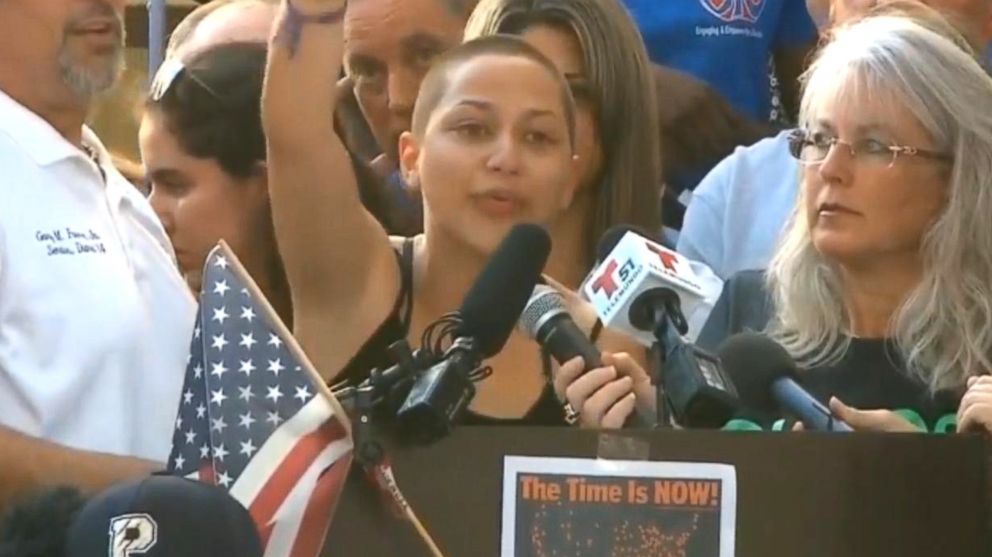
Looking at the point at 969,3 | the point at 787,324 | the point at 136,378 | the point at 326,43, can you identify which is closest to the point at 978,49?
the point at 969,3

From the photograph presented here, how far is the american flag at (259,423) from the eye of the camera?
7.03 ft

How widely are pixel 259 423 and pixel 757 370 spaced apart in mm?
775

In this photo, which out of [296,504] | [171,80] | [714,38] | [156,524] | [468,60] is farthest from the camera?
[714,38]

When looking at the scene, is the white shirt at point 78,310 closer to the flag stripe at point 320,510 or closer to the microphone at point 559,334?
the microphone at point 559,334

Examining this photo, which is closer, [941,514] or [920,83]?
[941,514]

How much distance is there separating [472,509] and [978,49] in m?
1.66

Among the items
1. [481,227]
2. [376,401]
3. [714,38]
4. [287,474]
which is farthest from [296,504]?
[714,38]

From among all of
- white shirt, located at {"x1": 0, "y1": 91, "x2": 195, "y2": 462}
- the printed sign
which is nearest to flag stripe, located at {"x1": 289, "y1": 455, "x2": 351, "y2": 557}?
the printed sign

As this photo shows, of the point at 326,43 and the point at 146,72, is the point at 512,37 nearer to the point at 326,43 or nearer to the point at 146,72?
the point at 326,43

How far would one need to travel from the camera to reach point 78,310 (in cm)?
303

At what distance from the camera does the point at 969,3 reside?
413cm

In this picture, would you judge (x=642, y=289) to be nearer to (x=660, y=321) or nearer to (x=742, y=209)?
(x=660, y=321)

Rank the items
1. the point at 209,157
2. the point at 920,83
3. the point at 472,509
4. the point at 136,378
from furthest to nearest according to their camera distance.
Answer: the point at 209,157 → the point at 920,83 → the point at 136,378 → the point at 472,509

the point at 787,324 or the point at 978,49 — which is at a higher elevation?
the point at 978,49
